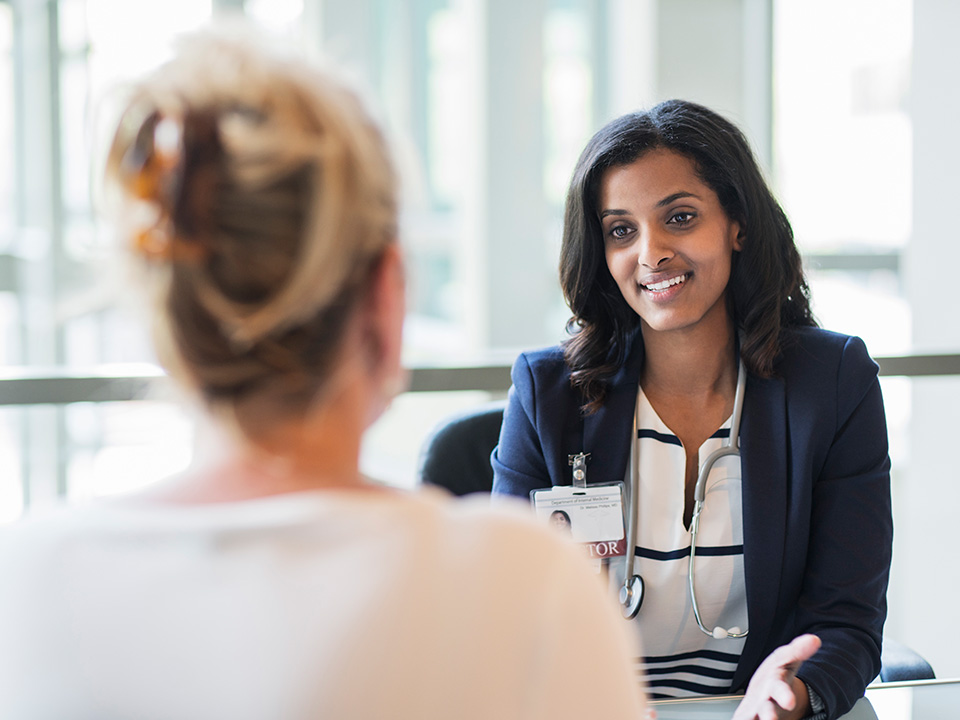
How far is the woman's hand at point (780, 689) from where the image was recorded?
1.15 m

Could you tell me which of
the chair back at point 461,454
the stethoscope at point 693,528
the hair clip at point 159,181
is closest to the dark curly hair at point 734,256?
the stethoscope at point 693,528

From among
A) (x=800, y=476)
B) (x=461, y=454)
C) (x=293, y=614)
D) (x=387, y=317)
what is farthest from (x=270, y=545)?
(x=461, y=454)

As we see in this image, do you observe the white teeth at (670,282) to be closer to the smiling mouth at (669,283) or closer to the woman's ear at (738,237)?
the smiling mouth at (669,283)

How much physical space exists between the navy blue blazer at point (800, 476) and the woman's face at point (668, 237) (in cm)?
15

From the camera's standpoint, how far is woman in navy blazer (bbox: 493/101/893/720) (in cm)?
141

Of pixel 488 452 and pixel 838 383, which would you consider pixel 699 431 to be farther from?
pixel 488 452

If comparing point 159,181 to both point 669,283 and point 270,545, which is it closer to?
point 270,545

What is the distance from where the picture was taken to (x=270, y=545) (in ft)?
1.92

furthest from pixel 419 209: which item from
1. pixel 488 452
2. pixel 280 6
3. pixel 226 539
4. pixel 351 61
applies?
pixel 280 6

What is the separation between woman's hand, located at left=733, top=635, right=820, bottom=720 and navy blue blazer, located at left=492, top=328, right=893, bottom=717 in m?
0.08

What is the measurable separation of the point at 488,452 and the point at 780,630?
60cm

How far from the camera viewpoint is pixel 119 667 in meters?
0.59

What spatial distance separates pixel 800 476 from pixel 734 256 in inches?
16.6

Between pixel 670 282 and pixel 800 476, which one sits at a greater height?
pixel 670 282
